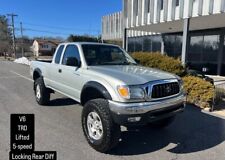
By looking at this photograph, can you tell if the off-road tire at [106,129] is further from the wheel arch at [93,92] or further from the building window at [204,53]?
the building window at [204,53]

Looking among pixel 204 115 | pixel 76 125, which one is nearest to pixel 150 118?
pixel 76 125

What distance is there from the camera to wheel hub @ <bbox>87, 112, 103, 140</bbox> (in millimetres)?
4395

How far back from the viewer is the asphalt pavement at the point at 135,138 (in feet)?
13.8

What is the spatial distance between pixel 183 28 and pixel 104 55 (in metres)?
9.71

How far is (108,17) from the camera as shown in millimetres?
29781

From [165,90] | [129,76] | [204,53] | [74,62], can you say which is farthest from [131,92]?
[204,53]

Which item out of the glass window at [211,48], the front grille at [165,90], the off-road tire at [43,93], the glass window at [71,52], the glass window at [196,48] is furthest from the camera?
the glass window at [196,48]

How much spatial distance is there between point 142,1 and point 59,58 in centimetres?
1104

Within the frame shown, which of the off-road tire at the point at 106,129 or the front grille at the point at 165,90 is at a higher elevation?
the front grille at the point at 165,90

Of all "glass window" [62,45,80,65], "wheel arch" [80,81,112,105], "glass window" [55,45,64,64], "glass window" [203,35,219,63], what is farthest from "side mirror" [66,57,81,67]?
"glass window" [203,35,219,63]

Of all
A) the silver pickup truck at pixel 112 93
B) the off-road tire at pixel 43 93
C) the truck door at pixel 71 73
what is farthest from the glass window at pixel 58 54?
the off-road tire at pixel 43 93

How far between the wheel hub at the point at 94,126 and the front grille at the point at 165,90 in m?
1.10

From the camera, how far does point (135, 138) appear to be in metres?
4.97

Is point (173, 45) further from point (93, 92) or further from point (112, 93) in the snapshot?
point (112, 93)
